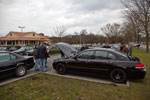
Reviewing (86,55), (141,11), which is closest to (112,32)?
(141,11)

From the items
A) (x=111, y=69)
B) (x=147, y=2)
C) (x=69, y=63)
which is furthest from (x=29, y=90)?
(x=147, y=2)

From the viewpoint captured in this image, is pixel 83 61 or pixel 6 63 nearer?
pixel 6 63

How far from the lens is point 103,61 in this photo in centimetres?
428

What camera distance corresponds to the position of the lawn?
307 centimetres

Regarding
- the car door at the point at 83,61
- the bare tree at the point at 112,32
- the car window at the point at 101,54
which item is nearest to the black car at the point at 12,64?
the car door at the point at 83,61

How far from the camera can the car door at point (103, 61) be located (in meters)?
4.17

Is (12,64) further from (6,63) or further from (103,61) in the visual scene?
(103,61)

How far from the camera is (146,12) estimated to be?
15617mm

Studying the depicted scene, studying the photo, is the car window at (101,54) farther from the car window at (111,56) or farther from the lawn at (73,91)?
the lawn at (73,91)

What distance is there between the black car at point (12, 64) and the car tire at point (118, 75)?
4.48 meters

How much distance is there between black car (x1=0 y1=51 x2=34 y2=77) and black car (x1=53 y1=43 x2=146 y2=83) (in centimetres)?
215

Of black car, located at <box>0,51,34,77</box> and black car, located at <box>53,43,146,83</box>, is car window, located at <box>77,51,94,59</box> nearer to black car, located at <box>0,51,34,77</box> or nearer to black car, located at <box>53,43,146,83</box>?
black car, located at <box>53,43,146,83</box>

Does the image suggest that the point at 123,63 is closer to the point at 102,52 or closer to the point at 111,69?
the point at 111,69

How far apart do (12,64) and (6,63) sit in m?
0.28
